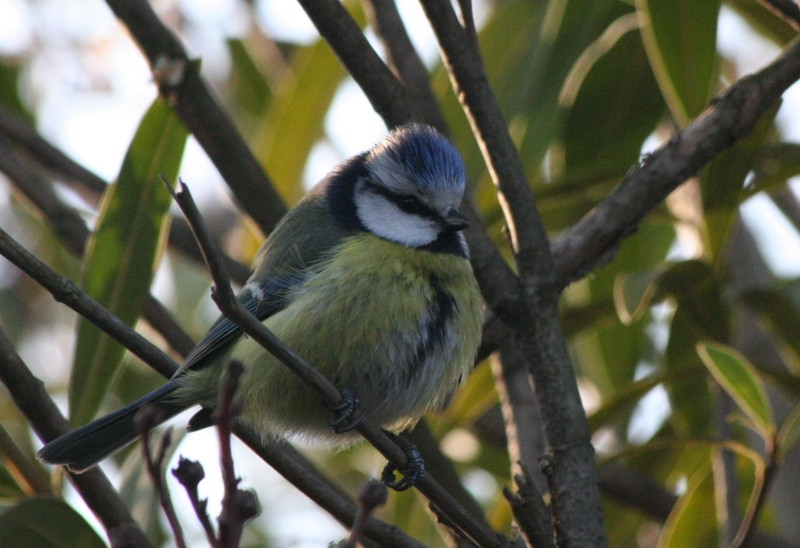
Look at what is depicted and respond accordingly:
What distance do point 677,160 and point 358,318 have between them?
2.45 ft

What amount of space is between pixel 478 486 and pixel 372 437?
6.88 ft

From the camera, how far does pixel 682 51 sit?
8.02ft

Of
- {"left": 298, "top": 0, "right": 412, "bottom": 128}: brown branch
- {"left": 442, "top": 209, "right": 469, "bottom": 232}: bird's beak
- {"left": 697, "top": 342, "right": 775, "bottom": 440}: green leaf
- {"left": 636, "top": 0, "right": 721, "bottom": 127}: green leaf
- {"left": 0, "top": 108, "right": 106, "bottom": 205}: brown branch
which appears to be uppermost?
{"left": 0, "top": 108, "right": 106, "bottom": 205}: brown branch

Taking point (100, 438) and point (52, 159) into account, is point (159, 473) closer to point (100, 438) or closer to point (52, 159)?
point (100, 438)

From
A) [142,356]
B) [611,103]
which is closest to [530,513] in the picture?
[142,356]

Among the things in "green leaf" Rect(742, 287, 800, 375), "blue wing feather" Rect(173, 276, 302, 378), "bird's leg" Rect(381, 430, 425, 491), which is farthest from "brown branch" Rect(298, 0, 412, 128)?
"green leaf" Rect(742, 287, 800, 375)

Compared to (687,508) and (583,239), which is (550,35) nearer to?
(583,239)

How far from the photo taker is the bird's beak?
83.0 inches

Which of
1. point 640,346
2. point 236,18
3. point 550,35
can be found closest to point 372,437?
point 640,346

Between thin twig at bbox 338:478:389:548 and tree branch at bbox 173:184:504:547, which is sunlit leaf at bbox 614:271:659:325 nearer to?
tree branch at bbox 173:184:504:547

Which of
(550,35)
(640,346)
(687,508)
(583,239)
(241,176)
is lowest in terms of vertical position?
(687,508)

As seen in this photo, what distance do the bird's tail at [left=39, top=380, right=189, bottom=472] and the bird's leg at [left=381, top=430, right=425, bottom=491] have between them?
18.0 inches

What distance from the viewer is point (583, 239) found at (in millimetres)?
2035

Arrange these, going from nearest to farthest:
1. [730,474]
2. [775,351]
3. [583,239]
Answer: [583,239] → [730,474] → [775,351]
